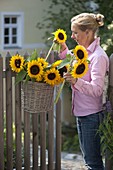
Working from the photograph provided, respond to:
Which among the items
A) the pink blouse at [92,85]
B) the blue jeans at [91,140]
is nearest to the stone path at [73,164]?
the blue jeans at [91,140]

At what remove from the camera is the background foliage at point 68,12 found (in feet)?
39.2

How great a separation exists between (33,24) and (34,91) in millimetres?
10183

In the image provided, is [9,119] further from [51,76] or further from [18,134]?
[51,76]

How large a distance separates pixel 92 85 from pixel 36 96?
0.49m

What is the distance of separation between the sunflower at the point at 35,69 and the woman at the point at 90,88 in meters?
0.26

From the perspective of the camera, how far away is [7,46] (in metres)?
14.3

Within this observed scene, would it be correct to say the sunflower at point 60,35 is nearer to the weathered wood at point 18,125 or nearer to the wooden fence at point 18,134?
the wooden fence at point 18,134

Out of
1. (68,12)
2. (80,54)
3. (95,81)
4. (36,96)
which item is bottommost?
(36,96)

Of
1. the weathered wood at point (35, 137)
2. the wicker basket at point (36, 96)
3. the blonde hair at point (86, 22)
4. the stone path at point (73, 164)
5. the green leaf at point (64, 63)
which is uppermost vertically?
the blonde hair at point (86, 22)

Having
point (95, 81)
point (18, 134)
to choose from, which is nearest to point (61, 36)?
point (95, 81)

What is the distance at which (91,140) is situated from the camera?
15.1 feet

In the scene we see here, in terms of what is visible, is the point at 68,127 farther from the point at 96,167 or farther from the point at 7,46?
the point at 96,167

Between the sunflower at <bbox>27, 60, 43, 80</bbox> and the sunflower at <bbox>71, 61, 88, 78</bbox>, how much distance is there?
0.34m

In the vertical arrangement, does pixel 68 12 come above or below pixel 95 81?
above
